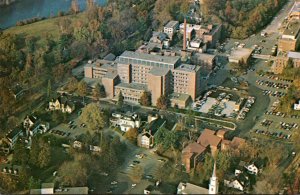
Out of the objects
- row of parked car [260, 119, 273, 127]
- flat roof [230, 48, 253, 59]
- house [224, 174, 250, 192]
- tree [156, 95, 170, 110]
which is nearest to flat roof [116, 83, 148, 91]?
tree [156, 95, 170, 110]

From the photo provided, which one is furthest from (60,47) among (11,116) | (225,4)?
(225,4)

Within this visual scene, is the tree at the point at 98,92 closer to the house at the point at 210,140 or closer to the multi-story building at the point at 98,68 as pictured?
the multi-story building at the point at 98,68

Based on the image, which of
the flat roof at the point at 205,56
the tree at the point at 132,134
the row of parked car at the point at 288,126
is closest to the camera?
the tree at the point at 132,134

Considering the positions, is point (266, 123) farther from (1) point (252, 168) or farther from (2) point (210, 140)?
(1) point (252, 168)

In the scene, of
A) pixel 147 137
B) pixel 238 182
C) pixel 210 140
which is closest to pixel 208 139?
pixel 210 140

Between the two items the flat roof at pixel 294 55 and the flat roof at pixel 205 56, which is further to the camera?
the flat roof at pixel 294 55

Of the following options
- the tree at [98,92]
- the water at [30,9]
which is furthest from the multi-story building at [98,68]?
the water at [30,9]

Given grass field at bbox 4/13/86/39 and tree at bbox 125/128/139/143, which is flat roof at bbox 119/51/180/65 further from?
grass field at bbox 4/13/86/39

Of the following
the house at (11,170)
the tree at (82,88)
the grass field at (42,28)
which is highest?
the grass field at (42,28)

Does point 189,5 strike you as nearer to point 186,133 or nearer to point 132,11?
point 132,11
